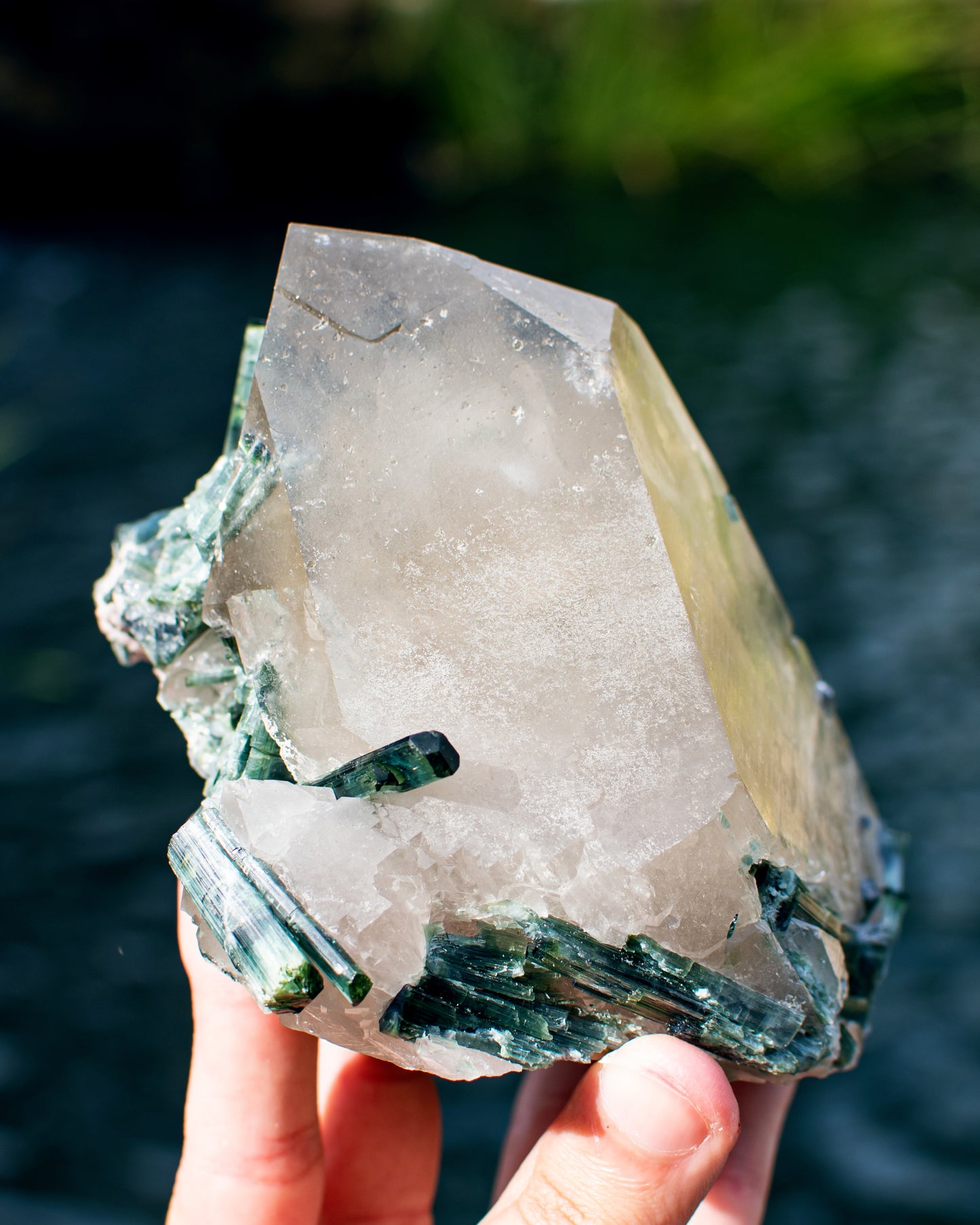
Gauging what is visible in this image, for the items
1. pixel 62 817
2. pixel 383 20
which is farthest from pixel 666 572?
pixel 383 20

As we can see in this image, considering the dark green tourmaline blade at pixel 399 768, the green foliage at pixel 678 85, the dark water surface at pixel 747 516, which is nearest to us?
the dark green tourmaline blade at pixel 399 768

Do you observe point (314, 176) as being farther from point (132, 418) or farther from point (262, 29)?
point (132, 418)

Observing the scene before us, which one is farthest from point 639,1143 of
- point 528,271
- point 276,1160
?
point 528,271

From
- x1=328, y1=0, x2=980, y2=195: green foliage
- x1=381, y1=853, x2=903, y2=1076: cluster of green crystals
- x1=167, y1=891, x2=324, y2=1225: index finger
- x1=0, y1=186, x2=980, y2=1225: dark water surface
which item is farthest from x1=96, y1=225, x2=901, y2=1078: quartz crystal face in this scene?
x1=328, y1=0, x2=980, y2=195: green foliage

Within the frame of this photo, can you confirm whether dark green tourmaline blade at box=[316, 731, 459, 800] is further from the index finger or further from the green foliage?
the green foliage

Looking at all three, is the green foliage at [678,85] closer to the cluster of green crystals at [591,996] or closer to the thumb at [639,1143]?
the cluster of green crystals at [591,996]

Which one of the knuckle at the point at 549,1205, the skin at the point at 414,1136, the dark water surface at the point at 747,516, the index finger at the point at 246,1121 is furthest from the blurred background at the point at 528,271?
the knuckle at the point at 549,1205
